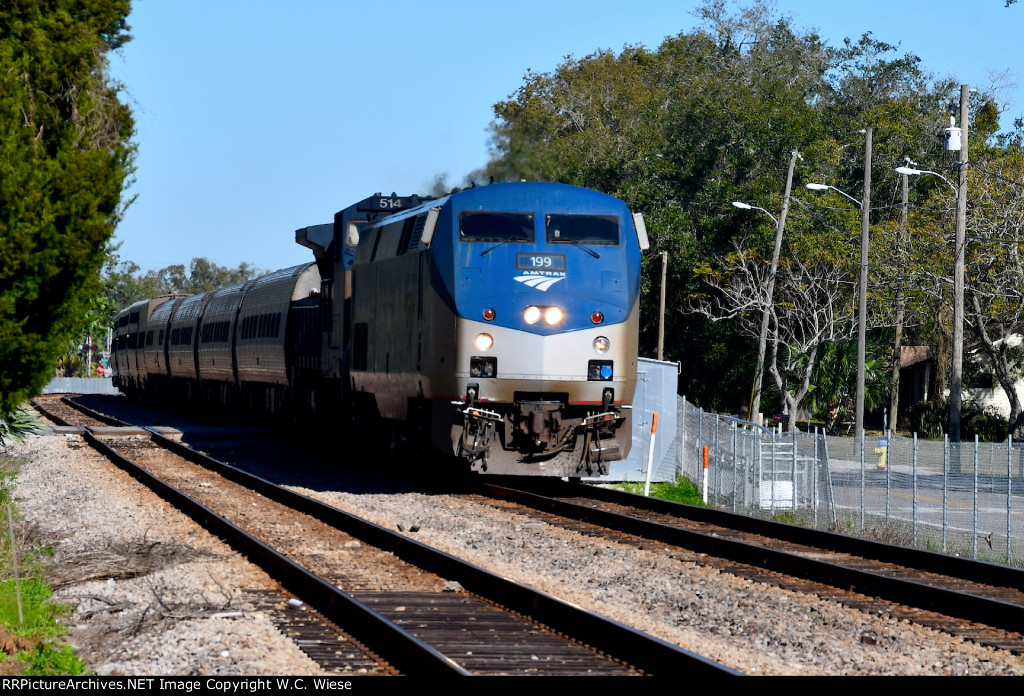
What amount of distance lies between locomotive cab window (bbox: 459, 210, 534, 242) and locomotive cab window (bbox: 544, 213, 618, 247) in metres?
0.29

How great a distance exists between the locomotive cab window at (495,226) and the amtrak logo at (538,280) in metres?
0.57

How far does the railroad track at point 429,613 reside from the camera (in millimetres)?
7816

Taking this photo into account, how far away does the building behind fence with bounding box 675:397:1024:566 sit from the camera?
53.0ft

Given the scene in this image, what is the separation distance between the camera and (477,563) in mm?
12102

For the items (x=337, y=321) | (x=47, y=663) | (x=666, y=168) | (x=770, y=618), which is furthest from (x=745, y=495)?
(x=666, y=168)

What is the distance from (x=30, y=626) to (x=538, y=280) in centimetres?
900

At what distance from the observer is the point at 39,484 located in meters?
20.0

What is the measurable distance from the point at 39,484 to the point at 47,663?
13017mm

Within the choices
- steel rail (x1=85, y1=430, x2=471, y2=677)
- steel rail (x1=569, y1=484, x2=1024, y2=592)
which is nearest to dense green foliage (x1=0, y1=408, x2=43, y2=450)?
steel rail (x1=85, y1=430, x2=471, y2=677)

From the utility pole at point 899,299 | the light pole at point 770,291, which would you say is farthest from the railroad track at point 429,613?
the utility pole at point 899,299

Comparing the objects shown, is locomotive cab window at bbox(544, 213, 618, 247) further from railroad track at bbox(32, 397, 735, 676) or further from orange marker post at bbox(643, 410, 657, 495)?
railroad track at bbox(32, 397, 735, 676)

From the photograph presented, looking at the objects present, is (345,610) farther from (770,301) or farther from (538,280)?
(770,301)

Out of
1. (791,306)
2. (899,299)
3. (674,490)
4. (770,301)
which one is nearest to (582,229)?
(674,490)

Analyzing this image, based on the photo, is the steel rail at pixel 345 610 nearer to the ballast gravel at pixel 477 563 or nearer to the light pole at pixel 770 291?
the ballast gravel at pixel 477 563
